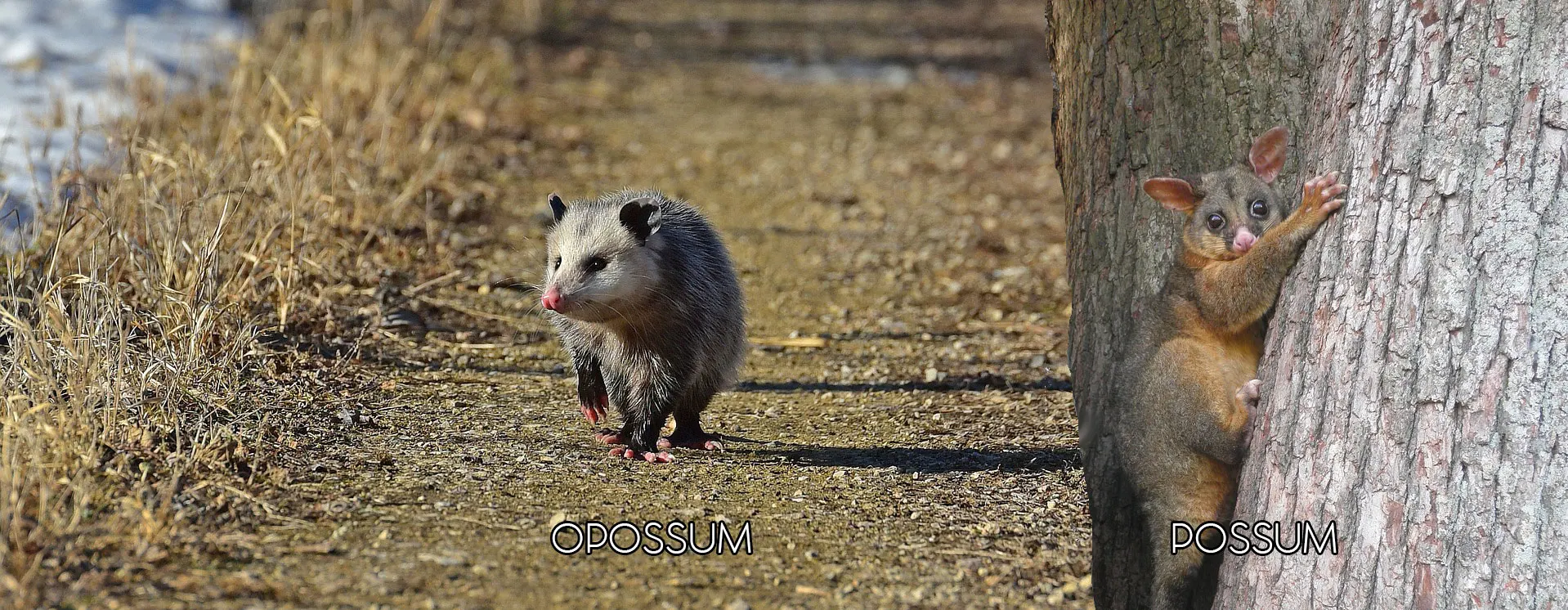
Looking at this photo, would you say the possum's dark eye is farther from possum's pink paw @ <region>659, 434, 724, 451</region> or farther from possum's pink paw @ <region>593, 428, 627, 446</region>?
possum's pink paw @ <region>593, 428, 627, 446</region>

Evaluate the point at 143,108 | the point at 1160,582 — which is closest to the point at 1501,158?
the point at 1160,582

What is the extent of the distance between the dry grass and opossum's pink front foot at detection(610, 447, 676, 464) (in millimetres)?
1018

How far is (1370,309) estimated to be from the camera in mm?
3059

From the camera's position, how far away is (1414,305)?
3.00 m

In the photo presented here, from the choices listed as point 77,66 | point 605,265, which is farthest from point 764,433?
point 77,66

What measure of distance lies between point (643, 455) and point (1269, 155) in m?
2.13

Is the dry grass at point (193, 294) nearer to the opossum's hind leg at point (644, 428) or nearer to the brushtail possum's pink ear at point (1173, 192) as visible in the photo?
the opossum's hind leg at point (644, 428)

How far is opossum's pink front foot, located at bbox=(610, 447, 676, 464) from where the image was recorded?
444cm

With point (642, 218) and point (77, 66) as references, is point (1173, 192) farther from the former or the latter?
point (77, 66)

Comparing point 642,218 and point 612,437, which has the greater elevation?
point 642,218

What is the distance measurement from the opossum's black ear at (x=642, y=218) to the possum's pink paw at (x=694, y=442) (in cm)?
69

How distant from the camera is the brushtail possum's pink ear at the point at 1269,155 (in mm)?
3406

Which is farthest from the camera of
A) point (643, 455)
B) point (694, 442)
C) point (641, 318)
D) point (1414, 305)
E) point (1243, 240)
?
point (694, 442)

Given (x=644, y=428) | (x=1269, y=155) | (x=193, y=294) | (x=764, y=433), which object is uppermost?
(x=1269, y=155)
